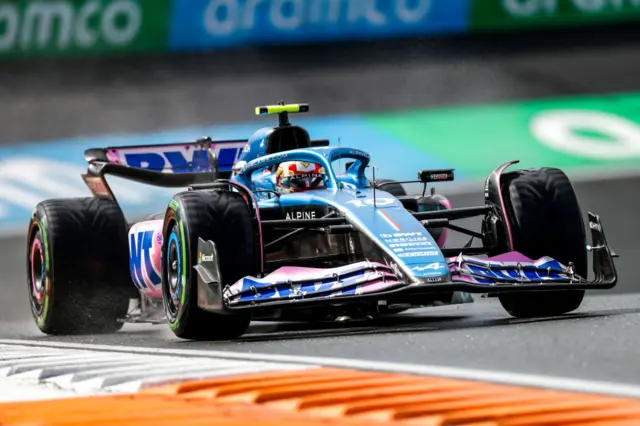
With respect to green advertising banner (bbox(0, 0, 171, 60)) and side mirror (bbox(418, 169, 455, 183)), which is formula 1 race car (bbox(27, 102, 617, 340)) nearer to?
side mirror (bbox(418, 169, 455, 183))

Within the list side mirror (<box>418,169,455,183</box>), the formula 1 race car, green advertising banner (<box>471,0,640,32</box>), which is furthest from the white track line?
green advertising banner (<box>471,0,640,32</box>)

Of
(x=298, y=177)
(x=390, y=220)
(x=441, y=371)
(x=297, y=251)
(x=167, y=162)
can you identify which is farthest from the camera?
(x=167, y=162)

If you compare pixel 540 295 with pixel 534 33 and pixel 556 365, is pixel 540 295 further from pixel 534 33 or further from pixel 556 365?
pixel 534 33

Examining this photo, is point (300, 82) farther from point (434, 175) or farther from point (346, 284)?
point (346, 284)

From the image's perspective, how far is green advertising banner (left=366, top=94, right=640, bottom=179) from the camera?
18672mm

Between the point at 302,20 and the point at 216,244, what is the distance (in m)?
11.8

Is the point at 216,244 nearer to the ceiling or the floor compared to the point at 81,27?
nearer to the floor

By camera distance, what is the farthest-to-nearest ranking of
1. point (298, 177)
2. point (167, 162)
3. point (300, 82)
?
1. point (300, 82)
2. point (167, 162)
3. point (298, 177)

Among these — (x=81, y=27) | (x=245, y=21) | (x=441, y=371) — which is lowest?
(x=441, y=371)

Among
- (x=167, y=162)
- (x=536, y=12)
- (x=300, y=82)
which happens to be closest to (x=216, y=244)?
(x=167, y=162)

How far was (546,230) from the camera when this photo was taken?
431 inches

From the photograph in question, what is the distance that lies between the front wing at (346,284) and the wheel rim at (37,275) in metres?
3.12

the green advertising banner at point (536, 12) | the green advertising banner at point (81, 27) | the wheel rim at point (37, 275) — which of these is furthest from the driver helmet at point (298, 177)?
the green advertising banner at point (81, 27)

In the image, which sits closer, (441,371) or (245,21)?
(441,371)
